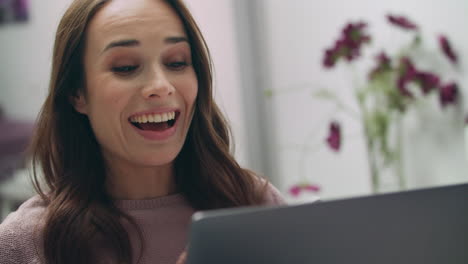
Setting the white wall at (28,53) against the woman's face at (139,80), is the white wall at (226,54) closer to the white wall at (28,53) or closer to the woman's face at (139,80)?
the white wall at (28,53)

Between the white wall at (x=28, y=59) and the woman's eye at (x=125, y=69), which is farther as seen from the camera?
the white wall at (x=28, y=59)

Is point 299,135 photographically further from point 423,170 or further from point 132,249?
point 132,249

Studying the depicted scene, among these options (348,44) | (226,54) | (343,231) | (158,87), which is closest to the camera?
(343,231)

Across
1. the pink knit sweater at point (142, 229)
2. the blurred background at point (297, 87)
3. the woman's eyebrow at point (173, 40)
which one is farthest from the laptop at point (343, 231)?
the blurred background at point (297, 87)

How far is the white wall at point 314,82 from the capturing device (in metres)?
2.69

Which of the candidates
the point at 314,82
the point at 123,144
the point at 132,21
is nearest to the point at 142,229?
the point at 123,144

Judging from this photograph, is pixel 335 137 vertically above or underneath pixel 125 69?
underneath

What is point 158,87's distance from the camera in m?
1.06

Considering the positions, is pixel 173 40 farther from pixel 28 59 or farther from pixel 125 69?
pixel 28 59

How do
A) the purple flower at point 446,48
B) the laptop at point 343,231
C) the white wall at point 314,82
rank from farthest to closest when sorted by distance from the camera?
the white wall at point 314,82 → the purple flower at point 446,48 → the laptop at point 343,231

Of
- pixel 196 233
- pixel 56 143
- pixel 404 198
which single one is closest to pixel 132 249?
pixel 56 143

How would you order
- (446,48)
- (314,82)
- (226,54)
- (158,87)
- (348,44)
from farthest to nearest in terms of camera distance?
(226,54), (314,82), (348,44), (446,48), (158,87)

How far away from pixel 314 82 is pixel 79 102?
1.95 metres

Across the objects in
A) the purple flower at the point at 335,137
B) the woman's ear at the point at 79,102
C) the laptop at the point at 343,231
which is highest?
the woman's ear at the point at 79,102
